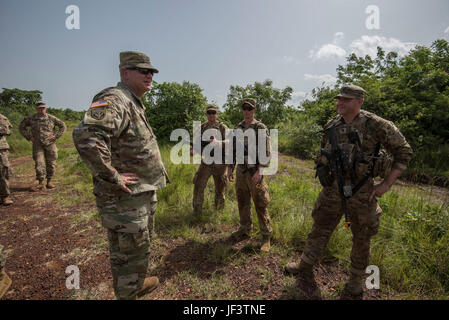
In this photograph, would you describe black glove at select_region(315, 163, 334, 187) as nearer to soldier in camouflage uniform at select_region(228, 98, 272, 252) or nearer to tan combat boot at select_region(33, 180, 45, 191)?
soldier in camouflage uniform at select_region(228, 98, 272, 252)

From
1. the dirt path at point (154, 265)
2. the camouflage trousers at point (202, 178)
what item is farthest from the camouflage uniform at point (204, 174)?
the dirt path at point (154, 265)

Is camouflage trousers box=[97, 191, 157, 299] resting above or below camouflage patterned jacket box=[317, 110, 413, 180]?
below

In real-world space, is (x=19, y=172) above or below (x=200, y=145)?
below

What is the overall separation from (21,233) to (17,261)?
2.64ft

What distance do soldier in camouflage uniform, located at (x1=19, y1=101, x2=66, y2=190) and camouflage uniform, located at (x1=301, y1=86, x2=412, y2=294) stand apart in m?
6.27

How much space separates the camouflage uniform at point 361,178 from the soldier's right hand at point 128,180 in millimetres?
1950

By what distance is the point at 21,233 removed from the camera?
10.5ft

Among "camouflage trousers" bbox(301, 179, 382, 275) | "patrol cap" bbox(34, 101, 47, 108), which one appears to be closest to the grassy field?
"camouflage trousers" bbox(301, 179, 382, 275)

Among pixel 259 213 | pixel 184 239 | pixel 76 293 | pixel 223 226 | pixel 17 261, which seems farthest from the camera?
pixel 223 226

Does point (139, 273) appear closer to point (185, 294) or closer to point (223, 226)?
point (185, 294)

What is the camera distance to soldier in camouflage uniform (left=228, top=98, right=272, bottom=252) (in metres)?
2.79

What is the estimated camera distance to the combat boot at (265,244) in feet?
9.16

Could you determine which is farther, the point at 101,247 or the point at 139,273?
the point at 101,247
